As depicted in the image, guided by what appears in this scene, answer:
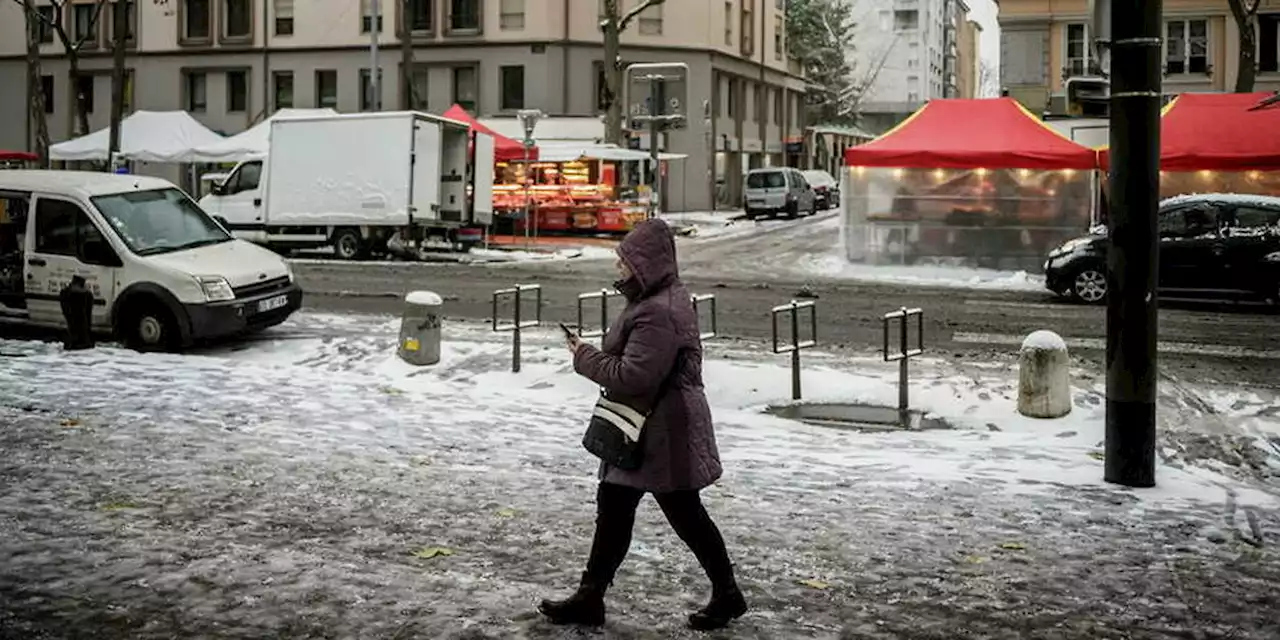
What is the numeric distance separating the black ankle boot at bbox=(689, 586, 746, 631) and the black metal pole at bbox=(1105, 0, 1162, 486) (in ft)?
11.8

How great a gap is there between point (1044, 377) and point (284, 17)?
46.2 metres

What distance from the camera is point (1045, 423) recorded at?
1009 centimetres

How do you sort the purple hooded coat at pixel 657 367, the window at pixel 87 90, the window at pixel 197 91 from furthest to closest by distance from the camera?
1. the window at pixel 87 90
2. the window at pixel 197 91
3. the purple hooded coat at pixel 657 367

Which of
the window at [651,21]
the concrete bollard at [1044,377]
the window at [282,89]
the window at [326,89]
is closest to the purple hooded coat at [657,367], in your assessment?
the concrete bollard at [1044,377]

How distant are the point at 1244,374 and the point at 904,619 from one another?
8.58m

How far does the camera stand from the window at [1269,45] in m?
42.7

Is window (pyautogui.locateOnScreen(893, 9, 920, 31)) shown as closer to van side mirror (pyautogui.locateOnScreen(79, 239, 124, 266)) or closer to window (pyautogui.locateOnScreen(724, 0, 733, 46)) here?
window (pyautogui.locateOnScreen(724, 0, 733, 46))

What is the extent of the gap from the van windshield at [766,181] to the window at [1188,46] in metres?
13.4

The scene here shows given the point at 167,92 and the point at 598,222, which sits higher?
the point at 167,92

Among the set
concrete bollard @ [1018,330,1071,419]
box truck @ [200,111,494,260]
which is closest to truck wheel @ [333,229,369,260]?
box truck @ [200,111,494,260]

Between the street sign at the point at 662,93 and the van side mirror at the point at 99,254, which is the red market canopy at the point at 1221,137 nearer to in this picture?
the street sign at the point at 662,93

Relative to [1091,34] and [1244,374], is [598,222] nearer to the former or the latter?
[1244,374]

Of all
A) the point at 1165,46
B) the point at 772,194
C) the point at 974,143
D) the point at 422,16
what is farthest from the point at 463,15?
the point at 974,143

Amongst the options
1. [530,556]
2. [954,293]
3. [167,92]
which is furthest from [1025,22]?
[530,556]
